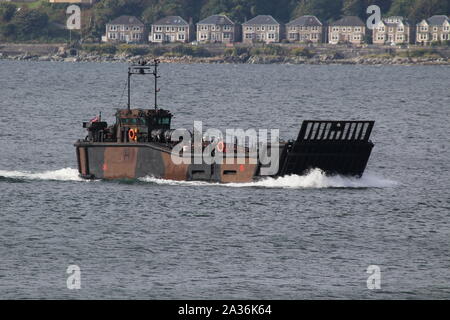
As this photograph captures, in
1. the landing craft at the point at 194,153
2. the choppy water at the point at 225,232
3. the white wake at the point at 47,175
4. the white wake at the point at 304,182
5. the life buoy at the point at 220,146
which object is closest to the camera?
the choppy water at the point at 225,232

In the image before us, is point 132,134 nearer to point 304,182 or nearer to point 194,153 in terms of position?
point 194,153

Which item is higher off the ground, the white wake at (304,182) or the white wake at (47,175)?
the white wake at (304,182)

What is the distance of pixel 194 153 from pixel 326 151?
6.85 meters

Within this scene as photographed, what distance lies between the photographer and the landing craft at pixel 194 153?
66375 mm

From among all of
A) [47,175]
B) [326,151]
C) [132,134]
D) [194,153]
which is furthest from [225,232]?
[47,175]

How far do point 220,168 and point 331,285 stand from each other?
21.2 meters

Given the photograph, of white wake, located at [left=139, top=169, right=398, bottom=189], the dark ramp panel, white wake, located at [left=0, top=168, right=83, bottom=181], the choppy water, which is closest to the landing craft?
the dark ramp panel

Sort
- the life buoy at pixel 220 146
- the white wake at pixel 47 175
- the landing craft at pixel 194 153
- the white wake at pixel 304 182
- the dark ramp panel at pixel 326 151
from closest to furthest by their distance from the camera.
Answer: the dark ramp panel at pixel 326 151 < the landing craft at pixel 194 153 < the white wake at pixel 304 182 < the life buoy at pixel 220 146 < the white wake at pixel 47 175

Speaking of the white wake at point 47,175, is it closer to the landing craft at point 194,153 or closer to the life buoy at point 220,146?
the landing craft at point 194,153

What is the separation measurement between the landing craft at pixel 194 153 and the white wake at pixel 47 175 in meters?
1.94

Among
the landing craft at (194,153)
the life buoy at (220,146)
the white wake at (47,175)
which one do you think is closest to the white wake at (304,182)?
the landing craft at (194,153)

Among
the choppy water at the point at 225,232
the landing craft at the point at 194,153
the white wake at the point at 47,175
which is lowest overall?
the choppy water at the point at 225,232

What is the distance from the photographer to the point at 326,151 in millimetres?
66625
